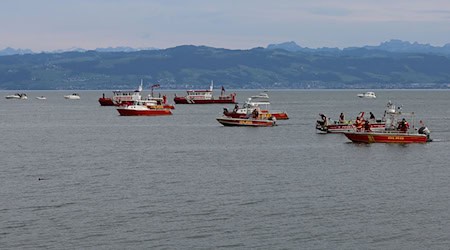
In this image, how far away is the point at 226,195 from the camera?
65250 mm

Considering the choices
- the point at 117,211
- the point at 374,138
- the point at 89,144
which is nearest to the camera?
the point at 117,211

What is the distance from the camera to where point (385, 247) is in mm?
48094

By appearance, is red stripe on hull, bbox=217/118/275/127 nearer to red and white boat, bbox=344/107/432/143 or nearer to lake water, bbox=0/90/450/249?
lake water, bbox=0/90/450/249

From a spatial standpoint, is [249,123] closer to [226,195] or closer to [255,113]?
[255,113]

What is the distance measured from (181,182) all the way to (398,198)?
59.9 ft

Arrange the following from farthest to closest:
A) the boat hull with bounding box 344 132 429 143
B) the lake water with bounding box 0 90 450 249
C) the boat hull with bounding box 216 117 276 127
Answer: the boat hull with bounding box 216 117 276 127 < the boat hull with bounding box 344 132 429 143 < the lake water with bounding box 0 90 450 249

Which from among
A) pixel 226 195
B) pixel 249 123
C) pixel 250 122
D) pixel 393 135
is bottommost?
pixel 226 195

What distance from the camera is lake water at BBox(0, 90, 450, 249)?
5059cm

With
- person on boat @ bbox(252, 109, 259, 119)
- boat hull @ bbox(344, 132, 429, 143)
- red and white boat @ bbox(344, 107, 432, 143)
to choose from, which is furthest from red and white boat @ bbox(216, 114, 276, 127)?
boat hull @ bbox(344, 132, 429, 143)

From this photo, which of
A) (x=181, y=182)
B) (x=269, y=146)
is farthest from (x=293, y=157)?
(x=181, y=182)

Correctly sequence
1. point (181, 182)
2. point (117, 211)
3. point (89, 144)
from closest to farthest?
1. point (117, 211)
2. point (181, 182)
3. point (89, 144)

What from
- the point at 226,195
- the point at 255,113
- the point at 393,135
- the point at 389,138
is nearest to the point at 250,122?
the point at 255,113

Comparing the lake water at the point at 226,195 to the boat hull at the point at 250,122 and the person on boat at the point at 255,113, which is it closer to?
the boat hull at the point at 250,122

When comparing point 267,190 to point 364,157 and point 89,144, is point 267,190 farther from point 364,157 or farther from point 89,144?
point 89,144
